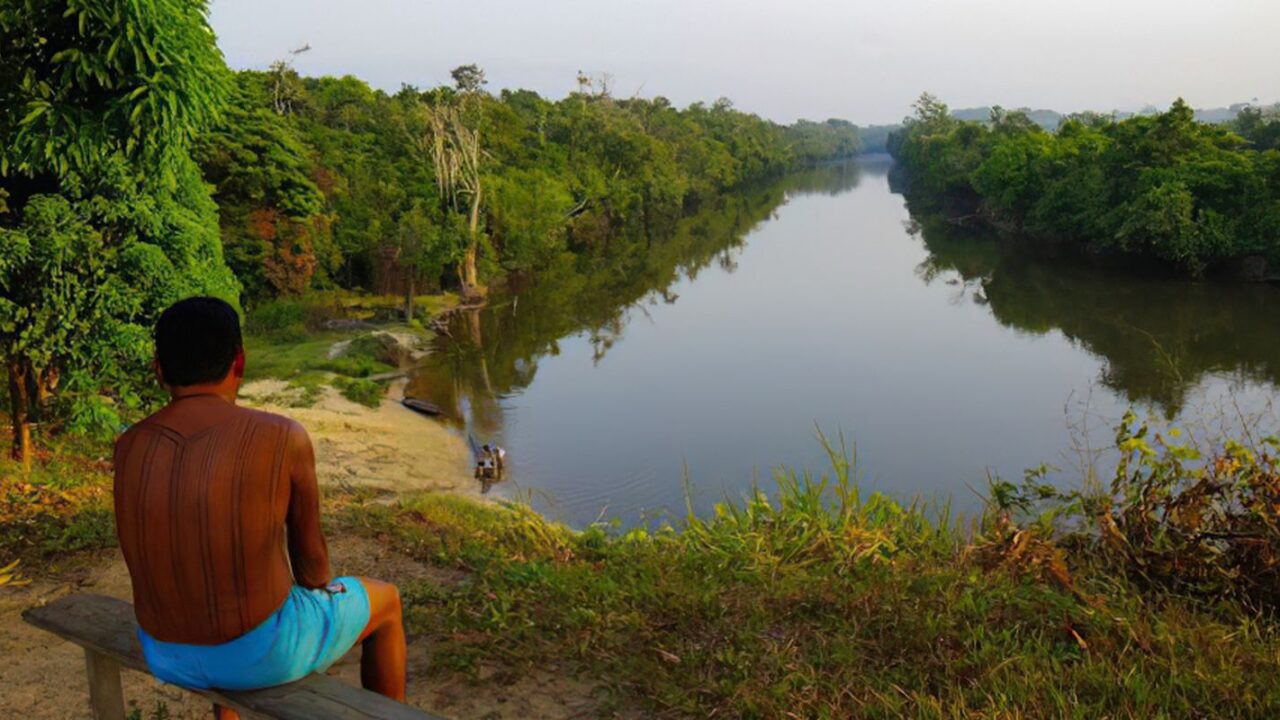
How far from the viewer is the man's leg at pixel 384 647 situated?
8.23ft

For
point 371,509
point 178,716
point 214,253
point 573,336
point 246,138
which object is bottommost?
point 573,336

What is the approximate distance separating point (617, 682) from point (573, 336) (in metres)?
20.8

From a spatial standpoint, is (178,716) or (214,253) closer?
(178,716)

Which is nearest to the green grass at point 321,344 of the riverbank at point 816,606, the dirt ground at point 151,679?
the riverbank at point 816,606

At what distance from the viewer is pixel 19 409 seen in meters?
6.82

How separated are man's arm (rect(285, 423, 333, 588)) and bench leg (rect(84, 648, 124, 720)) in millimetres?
993

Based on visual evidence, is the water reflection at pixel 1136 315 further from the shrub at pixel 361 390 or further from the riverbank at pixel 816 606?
the shrub at pixel 361 390

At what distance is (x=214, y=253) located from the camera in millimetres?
7695

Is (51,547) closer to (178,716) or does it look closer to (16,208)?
(178,716)

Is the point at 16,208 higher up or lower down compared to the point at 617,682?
higher up

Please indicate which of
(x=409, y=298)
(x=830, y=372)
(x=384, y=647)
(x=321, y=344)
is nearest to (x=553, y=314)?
(x=409, y=298)

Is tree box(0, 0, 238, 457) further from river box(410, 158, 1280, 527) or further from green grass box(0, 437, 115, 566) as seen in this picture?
river box(410, 158, 1280, 527)

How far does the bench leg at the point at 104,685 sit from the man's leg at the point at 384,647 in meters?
0.93

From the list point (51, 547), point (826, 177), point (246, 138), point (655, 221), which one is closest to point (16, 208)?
point (51, 547)
